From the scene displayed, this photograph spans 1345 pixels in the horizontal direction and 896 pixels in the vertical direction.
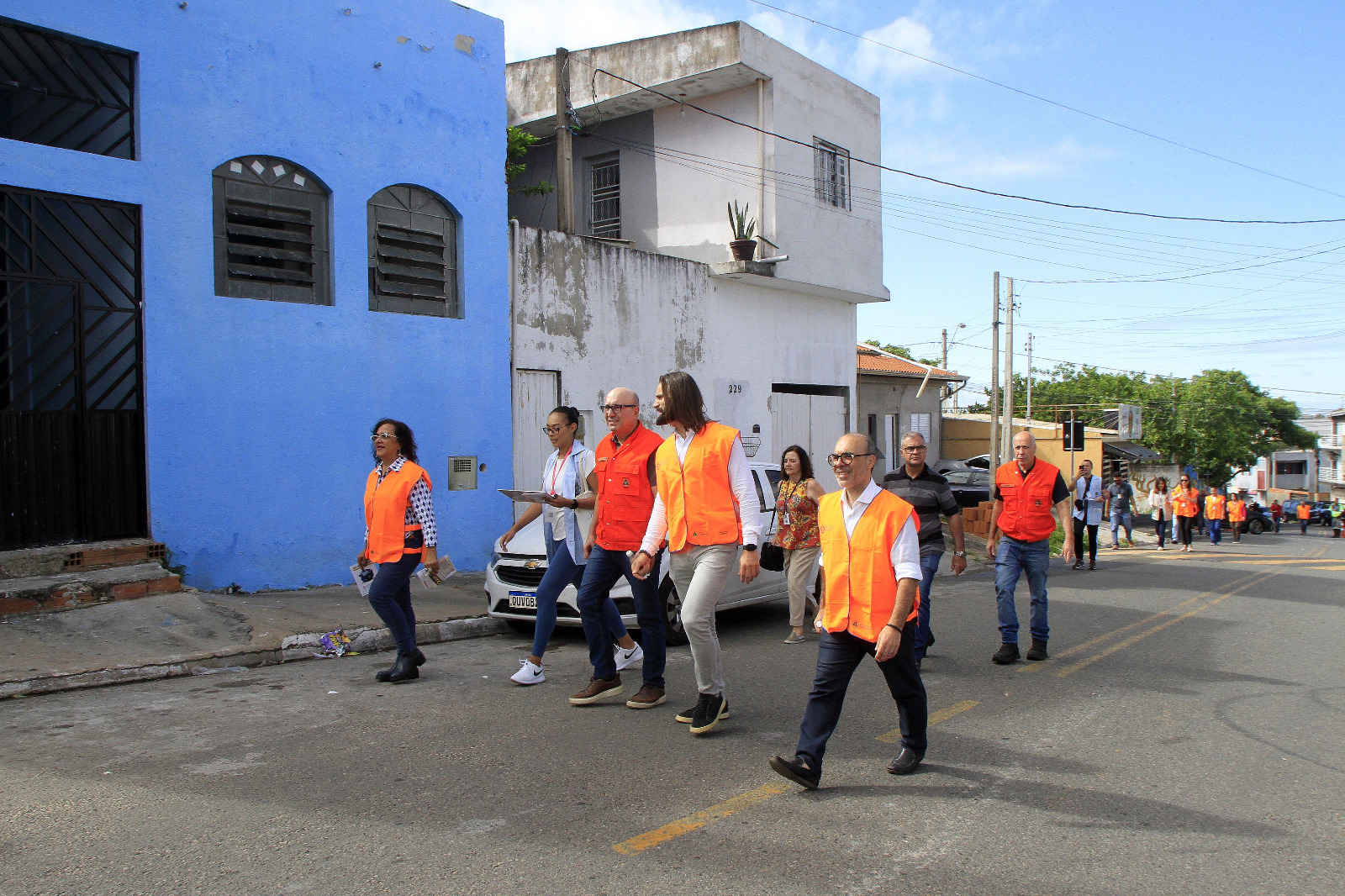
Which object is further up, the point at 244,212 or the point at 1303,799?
the point at 244,212

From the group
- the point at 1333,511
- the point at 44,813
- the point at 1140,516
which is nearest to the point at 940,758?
the point at 44,813

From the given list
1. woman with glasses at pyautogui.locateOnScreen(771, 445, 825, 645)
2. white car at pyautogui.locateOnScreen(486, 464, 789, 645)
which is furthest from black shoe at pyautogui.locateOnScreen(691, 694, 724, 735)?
woman with glasses at pyautogui.locateOnScreen(771, 445, 825, 645)

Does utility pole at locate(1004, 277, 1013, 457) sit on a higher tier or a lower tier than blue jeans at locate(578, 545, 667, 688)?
higher

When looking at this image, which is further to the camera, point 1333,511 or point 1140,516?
point 1333,511

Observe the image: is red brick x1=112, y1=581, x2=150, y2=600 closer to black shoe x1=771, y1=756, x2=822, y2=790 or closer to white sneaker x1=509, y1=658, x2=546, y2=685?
white sneaker x1=509, y1=658, x2=546, y2=685

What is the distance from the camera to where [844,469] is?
443 cm

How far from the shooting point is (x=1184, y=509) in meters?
21.5

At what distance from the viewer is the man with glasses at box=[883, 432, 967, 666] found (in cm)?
699

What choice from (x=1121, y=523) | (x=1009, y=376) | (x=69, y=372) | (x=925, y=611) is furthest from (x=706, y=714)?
(x=1009, y=376)

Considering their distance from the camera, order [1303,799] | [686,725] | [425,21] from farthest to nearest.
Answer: [425,21], [686,725], [1303,799]

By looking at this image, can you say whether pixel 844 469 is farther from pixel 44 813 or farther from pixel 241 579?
pixel 241 579

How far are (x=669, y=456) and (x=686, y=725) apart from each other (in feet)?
4.93

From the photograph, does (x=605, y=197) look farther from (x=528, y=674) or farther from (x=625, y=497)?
(x=625, y=497)

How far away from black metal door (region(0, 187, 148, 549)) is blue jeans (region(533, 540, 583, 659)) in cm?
515
